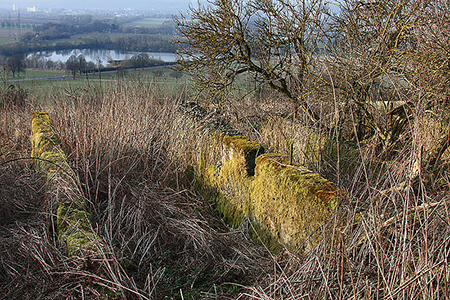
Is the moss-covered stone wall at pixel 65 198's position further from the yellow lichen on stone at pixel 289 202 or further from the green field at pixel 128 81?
the green field at pixel 128 81

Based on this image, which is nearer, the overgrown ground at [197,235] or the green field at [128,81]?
the overgrown ground at [197,235]

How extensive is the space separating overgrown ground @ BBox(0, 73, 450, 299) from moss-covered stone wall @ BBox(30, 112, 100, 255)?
11 centimetres

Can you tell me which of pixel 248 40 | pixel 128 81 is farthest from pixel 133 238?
pixel 128 81

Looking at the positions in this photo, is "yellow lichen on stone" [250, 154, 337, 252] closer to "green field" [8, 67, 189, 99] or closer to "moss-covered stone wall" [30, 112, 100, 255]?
"moss-covered stone wall" [30, 112, 100, 255]

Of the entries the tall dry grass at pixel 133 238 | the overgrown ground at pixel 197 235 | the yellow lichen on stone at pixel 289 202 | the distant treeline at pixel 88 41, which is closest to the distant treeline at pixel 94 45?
the distant treeline at pixel 88 41

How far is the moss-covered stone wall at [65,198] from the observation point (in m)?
2.78

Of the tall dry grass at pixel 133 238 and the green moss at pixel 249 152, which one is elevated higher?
the green moss at pixel 249 152

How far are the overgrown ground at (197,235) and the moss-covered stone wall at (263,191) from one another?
18 cm

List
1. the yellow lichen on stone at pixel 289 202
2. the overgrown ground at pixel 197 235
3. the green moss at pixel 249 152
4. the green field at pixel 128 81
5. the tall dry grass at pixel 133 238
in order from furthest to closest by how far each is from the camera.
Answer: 1. the green field at pixel 128 81
2. the green moss at pixel 249 152
3. the yellow lichen on stone at pixel 289 202
4. the tall dry grass at pixel 133 238
5. the overgrown ground at pixel 197 235

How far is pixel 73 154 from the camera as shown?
186 inches

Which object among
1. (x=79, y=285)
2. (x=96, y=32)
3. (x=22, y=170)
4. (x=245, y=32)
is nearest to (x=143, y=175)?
(x=22, y=170)

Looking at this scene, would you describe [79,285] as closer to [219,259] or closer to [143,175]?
[219,259]

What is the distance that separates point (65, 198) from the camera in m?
3.49

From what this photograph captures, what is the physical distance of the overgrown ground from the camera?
1.86 metres
